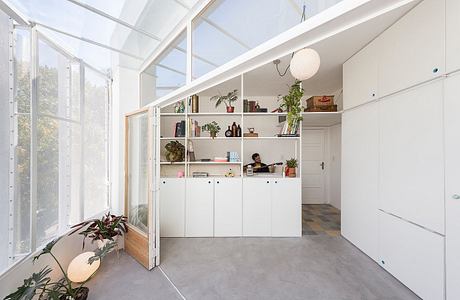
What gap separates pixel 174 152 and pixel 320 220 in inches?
121

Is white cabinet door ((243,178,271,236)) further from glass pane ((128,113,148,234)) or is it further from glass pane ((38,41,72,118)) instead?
glass pane ((38,41,72,118))

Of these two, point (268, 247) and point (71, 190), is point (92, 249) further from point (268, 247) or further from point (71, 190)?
point (268, 247)

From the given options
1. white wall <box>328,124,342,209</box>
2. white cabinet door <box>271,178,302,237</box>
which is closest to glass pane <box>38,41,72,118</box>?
white cabinet door <box>271,178,302,237</box>

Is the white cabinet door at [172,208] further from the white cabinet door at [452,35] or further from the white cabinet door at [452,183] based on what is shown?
the white cabinet door at [452,35]

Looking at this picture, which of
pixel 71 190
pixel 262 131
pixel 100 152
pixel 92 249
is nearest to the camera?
pixel 71 190

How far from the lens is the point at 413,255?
1.70 m

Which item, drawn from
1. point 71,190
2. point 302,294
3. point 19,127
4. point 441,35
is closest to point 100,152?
point 71,190

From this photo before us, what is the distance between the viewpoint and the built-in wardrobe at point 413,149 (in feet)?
4.65

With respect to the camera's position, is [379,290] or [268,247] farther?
[268,247]

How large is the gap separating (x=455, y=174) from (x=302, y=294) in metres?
1.63

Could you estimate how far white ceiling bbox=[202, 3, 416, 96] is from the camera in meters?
1.94

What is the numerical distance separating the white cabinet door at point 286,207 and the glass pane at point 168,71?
2.06 metres

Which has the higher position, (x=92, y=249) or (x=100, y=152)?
(x=100, y=152)

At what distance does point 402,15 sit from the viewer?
1.79 m
